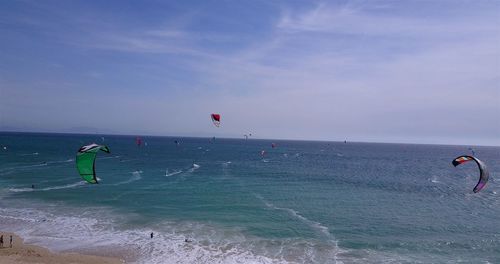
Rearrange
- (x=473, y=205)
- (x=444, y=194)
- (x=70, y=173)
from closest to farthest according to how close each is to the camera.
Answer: (x=473, y=205) < (x=444, y=194) < (x=70, y=173)

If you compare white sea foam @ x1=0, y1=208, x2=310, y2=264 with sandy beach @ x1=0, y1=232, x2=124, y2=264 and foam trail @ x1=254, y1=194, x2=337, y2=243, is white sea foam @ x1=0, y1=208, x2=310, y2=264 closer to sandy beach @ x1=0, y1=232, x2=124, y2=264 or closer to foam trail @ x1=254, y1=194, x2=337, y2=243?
sandy beach @ x1=0, y1=232, x2=124, y2=264

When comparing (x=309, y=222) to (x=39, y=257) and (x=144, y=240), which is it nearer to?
(x=144, y=240)

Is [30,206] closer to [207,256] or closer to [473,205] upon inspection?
[207,256]

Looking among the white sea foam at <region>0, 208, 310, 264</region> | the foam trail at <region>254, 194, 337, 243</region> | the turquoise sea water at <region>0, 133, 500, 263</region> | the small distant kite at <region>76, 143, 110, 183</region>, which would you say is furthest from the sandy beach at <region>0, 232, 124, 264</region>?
the foam trail at <region>254, 194, 337, 243</region>

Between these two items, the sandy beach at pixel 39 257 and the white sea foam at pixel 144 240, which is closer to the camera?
the sandy beach at pixel 39 257

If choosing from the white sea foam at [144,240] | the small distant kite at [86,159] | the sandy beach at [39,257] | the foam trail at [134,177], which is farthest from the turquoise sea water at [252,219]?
the small distant kite at [86,159]

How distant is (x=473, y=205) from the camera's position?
44062 mm

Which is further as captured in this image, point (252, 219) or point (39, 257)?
point (252, 219)

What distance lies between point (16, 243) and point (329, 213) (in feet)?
82.2

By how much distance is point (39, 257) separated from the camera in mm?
24172

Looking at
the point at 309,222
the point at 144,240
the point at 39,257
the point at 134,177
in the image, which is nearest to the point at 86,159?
the point at 39,257

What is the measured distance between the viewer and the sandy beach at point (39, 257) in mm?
23688

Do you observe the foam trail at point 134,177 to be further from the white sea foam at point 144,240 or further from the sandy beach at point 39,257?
the sandy beach at point 39,257

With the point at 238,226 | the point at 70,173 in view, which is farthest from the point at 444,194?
the point at 70,173
